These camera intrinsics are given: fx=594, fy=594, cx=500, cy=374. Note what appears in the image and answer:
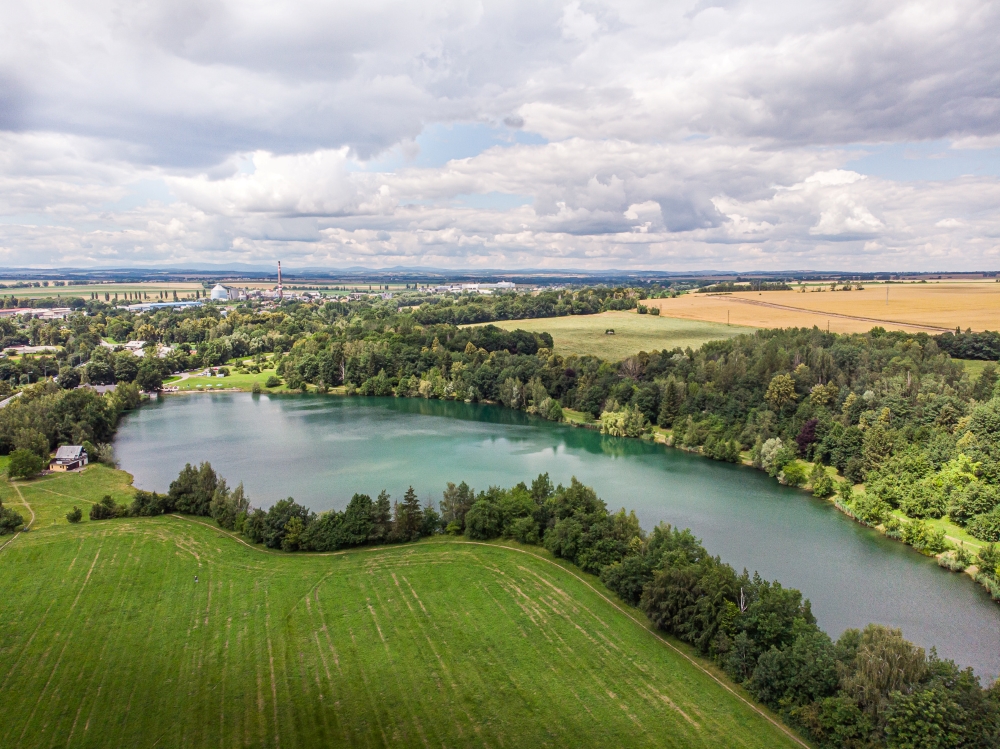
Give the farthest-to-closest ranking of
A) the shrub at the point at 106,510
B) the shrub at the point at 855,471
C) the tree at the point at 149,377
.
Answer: the tree at the point at 149,377 → the shrub at the point at 855,471 → the shrub at the point at 106,510

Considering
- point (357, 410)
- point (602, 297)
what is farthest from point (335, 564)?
point (602, 297)

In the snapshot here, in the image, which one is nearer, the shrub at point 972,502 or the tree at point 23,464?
the shrub at point 972,502

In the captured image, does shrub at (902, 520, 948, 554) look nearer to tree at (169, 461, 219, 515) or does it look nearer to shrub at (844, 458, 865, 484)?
shrub at (844, 458, 865, 484)

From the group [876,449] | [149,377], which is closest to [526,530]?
[876,449]

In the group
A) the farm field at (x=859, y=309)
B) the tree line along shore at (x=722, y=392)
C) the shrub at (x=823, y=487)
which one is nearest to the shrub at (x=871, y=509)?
the tree line along shore at (x=722, y=392)

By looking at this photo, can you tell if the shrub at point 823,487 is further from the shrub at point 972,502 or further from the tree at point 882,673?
the tree at point 882,673

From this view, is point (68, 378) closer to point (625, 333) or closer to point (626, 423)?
point (626, 423)

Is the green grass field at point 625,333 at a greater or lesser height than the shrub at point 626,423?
greater
